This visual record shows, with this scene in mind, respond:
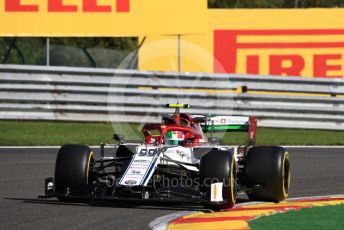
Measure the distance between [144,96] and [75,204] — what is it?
414 inches

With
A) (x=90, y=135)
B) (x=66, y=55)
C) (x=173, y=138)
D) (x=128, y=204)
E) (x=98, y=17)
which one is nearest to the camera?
(x=128, y=204)

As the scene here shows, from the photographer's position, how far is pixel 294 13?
25750 millimetres

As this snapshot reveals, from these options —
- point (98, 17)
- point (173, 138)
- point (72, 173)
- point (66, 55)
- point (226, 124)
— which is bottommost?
point (72, 173)

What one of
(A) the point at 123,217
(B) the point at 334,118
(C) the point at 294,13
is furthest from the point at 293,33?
(A) the point at 123,217

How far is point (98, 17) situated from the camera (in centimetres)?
2333

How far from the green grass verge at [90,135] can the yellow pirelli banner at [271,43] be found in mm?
3616

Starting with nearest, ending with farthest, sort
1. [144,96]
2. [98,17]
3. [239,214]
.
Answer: [239,214] → [144,96] → [98,17]

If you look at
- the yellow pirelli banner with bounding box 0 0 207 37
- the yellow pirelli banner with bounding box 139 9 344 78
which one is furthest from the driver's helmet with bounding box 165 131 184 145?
the yellow pirelli banner with bounding box 139 9 344 78

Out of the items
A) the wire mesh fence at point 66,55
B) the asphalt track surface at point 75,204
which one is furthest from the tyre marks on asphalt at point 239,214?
the wire mesh fence at point 66,55

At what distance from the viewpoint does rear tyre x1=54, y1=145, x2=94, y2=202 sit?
1168cm

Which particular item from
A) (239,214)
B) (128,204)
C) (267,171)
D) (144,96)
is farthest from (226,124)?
(144,96)

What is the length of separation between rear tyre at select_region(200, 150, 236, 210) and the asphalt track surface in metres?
0.42

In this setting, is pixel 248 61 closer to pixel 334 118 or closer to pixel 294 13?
pixel 294 13

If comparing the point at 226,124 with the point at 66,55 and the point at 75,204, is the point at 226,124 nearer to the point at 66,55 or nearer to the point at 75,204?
the point at 75,204
